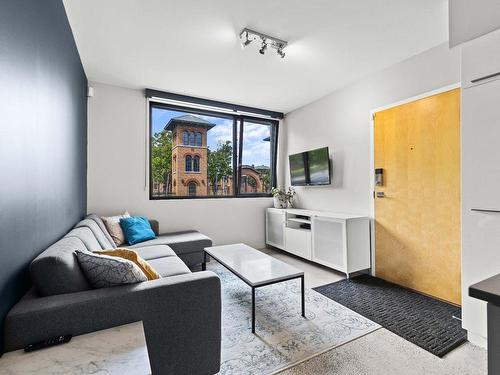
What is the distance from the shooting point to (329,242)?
327 centimetres

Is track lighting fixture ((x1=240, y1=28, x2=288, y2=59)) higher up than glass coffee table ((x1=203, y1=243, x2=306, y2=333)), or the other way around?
track lighting fixture ((x1=240, y1=28, x2=288, y2=59))

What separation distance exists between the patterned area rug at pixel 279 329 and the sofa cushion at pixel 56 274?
1.02 meters

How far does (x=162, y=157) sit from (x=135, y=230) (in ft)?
4.20

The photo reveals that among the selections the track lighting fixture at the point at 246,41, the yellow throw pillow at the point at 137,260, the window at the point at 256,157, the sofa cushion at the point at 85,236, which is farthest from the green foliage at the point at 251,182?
the yellow throw pillow at the point at 137,260

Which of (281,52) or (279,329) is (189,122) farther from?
(279,329)

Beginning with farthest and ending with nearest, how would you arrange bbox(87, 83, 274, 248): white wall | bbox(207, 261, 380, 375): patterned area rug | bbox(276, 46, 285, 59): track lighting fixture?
bbox(87, 83, 274, 248): white wall
bbox(276, 46, 285, 59): track lighting fixture
bbox(207, 261, 380, 375): patterned area rug

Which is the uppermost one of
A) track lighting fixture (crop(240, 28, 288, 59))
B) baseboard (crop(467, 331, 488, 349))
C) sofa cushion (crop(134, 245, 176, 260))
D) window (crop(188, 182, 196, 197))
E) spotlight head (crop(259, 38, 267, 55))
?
track lighting fixture (crop(240, 28, 288, 59))

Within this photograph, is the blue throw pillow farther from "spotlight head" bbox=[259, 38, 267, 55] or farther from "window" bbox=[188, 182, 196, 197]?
"spotlight head" bbox=[259, 38, 267, 55]

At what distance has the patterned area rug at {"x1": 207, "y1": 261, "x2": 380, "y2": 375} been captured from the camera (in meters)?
1.64

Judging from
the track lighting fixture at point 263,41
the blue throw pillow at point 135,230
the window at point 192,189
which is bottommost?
the blue throw pillow at point 135,230

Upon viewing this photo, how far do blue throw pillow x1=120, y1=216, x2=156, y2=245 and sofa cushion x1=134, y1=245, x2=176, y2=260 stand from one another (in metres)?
0.32

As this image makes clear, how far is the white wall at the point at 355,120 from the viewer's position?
101 inches

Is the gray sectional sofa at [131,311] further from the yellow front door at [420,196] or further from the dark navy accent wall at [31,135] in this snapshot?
the yellow front door at [420,196]

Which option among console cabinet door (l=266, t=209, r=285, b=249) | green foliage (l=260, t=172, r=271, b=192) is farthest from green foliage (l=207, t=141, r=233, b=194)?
console cabinet door (l=266, t=209, r=285, b=249)
